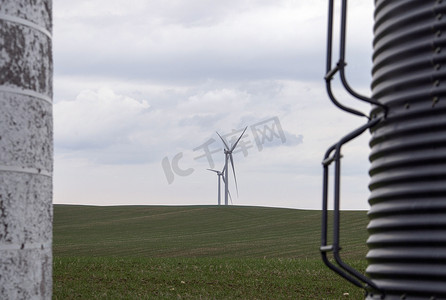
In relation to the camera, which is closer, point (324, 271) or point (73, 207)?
point (324, 271)

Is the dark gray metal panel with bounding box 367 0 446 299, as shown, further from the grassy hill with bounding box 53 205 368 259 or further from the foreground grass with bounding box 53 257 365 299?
the grassy hill with bounding box 53 205 368 259

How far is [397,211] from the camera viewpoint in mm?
3576

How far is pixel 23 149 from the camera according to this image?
4090 millimetres

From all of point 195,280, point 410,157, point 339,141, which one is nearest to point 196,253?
point 195,280

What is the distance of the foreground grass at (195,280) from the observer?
35.8 ft

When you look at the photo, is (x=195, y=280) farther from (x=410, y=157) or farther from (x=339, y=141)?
(x=410, y=157)

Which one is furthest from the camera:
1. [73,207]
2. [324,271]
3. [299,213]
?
[73,207]

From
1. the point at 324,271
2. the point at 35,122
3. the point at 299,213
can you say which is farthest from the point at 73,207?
the point at 35,122

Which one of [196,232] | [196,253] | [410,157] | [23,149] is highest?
[23,149]

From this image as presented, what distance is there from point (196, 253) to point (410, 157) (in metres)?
27.0

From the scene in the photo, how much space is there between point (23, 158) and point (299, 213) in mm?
56172

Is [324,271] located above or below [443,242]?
below

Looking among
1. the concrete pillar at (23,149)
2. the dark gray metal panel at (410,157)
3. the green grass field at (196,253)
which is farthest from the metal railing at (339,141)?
the green grass field at (196,253)

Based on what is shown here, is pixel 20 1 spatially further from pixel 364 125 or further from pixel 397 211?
pixel 397 211
